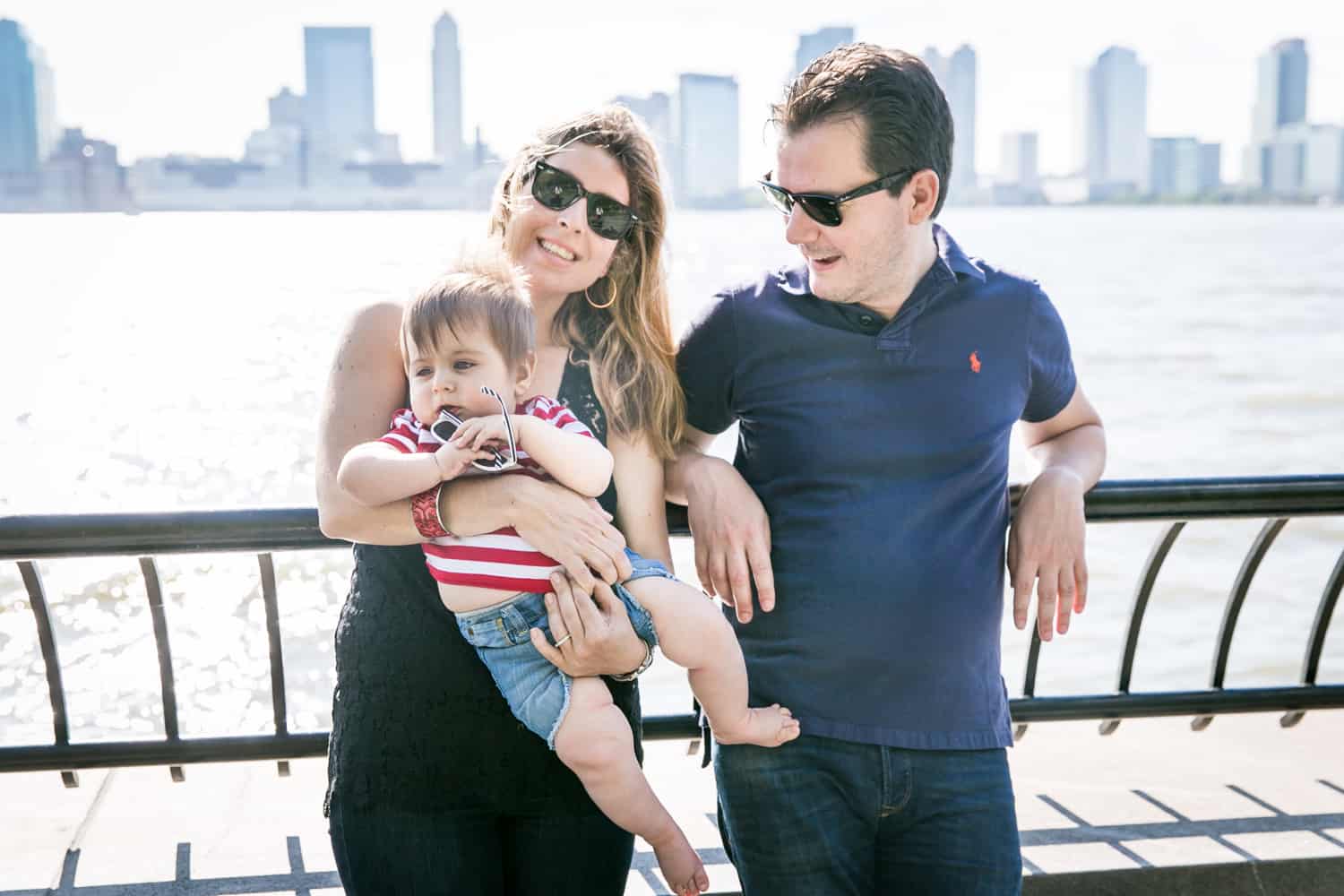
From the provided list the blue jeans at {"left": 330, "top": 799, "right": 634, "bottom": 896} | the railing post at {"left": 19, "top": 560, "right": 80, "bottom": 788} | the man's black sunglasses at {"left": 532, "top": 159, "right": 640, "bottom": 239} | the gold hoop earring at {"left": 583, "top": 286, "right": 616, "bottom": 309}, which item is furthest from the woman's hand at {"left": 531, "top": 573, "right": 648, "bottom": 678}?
the railing post at {"left": 19, "top": 560, "right": 80, "bottom": 788}

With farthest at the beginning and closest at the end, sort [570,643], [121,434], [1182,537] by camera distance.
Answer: [121,434]
[1182,537]
[570,643]

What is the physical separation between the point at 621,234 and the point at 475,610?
0.79 metres

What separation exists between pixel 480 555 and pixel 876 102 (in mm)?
1129

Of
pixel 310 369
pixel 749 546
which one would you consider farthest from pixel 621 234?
pixel 310 369

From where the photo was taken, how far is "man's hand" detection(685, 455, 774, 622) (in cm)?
245

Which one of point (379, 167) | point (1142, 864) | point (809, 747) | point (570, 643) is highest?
point (379, 167)

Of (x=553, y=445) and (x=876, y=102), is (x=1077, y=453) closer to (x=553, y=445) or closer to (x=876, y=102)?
(x=876, y=102)

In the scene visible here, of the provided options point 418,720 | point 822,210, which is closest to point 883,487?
point 822,210

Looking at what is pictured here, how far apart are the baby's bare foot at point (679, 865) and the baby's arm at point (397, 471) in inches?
32.0

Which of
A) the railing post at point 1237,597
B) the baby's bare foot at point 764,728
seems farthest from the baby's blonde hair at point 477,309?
the railing post at point 1237,597

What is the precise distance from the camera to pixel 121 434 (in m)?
24.8

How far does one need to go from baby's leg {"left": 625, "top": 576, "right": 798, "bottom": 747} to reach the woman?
7 centimetres

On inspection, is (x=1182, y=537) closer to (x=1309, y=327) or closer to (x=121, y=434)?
(x=121, y=434)

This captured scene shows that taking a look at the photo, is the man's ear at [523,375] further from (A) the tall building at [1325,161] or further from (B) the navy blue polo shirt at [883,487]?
(A) the tall building at [1325,161]
